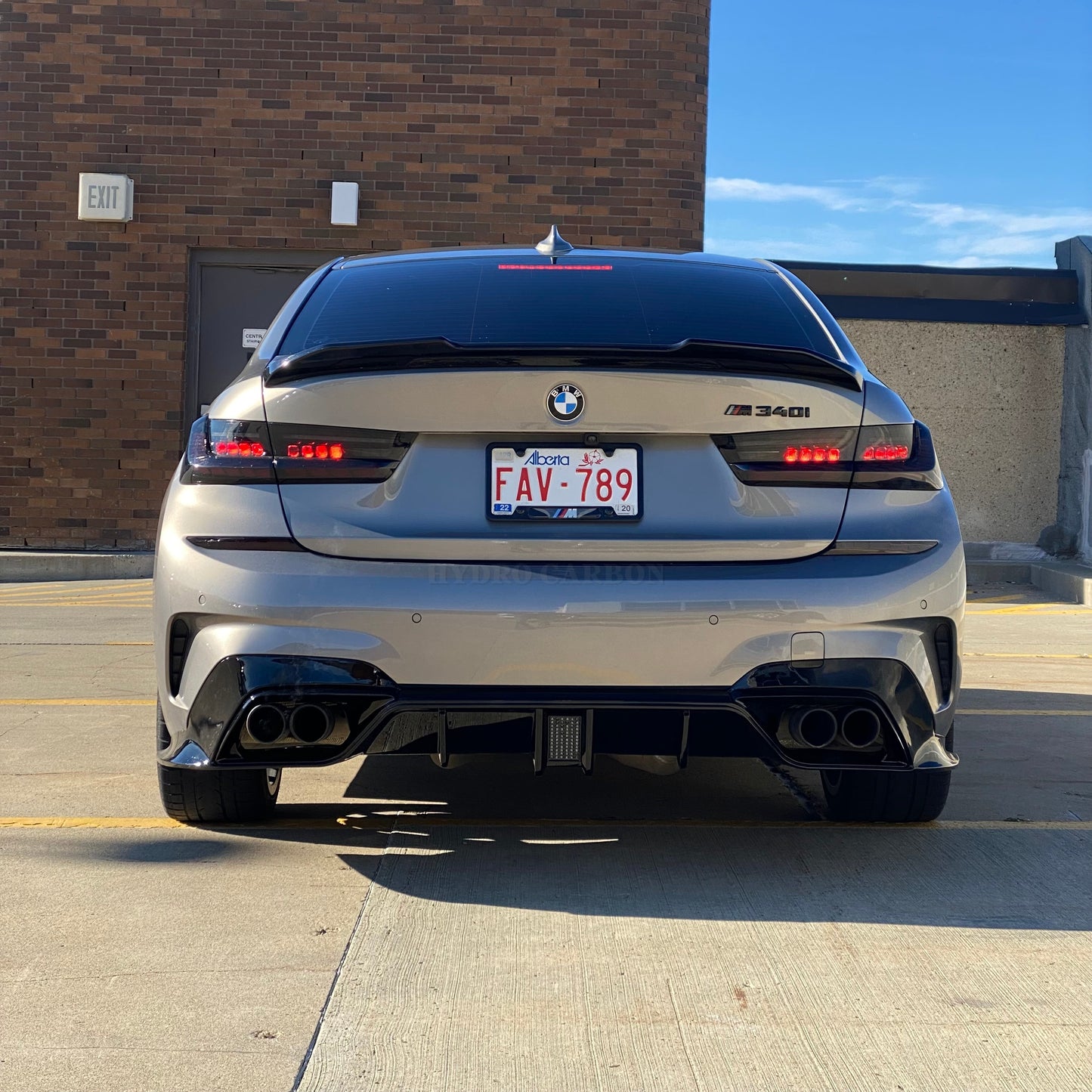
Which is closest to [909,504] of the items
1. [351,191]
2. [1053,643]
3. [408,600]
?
[408,600]

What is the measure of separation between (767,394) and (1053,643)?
238 inches

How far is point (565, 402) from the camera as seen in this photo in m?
3.29

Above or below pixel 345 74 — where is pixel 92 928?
below

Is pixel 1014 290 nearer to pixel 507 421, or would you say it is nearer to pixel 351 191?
pixel 351 191

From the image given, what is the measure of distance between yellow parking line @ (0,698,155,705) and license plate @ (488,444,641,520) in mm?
3087

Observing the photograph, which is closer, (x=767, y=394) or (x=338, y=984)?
(x=338, y=984)

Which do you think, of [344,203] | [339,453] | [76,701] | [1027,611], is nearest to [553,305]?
[339,453]

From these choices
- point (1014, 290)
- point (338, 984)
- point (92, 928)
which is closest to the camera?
point (338, 984)

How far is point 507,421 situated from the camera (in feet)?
10.7

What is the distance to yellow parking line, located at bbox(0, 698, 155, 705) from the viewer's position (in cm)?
580

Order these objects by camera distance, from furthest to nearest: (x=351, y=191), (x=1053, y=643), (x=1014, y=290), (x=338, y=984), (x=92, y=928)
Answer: (x=1014, y=290)
(x=351, y=191)
(x=1053, y=643)
(x=92, y=928)
(x=338, y=984)

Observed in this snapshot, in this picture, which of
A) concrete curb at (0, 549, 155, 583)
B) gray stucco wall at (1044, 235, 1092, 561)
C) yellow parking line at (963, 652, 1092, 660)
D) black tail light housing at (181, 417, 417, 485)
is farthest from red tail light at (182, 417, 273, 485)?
gray stucco wall at (1044, 235, 1092, 561)

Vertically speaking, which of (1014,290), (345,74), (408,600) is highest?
(345,74)

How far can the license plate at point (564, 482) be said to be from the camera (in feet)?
10.7
